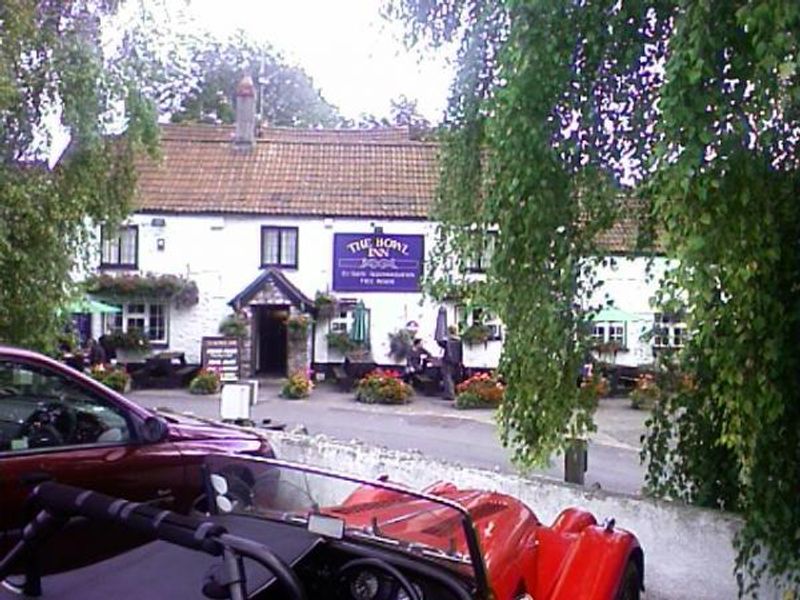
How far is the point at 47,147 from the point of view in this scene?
974cm

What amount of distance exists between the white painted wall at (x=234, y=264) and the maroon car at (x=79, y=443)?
18.7 m

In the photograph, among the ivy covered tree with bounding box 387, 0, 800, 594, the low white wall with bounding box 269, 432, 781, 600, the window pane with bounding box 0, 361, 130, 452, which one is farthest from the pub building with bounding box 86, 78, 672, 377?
the window pane with bounding box 0, 361, 130, 452

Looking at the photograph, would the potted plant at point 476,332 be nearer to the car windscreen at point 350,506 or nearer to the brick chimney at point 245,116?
the car windscreen at point 350,506

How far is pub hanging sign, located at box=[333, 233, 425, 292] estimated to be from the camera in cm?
2350

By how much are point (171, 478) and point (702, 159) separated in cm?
319

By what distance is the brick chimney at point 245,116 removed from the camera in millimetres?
24781

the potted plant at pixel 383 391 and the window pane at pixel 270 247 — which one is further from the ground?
the window pane at pixel 270 247

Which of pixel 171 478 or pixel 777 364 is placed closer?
pixel 777 364

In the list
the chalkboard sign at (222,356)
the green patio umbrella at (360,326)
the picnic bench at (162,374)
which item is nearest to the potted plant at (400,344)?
the green patio umbrella at (360,326)

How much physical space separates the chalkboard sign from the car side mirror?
16451 millimetres

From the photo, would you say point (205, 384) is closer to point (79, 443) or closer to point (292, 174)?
point (292, 174)

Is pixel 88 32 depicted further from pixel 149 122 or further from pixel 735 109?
pixel 735 109

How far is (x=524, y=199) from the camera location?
4.29 metres

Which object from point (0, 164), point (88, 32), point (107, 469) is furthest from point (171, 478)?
point (88, 32)
